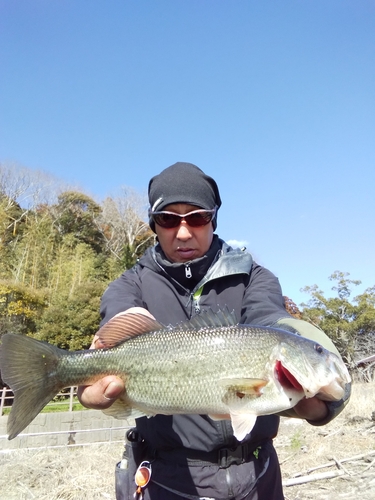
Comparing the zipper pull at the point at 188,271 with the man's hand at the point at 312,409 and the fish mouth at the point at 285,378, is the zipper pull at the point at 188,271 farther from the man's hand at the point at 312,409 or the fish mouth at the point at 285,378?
the man's hand at the point at 312,409

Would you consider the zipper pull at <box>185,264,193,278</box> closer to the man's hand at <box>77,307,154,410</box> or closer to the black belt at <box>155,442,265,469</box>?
the man's hand at <box>77,307,154,410</box>

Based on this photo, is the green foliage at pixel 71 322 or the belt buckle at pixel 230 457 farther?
the green foliage at pixel 71 322

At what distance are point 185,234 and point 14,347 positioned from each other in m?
1.31

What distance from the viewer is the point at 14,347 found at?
7.83ft

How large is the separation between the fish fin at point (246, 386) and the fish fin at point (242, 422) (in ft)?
0.33

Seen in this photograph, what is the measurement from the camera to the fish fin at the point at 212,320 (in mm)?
2453

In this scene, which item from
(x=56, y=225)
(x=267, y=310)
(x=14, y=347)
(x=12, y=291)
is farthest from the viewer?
(x=56, y=225)

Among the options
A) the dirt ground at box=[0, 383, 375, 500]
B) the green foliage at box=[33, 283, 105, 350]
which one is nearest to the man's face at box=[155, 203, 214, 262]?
the dirt ground at box=[0, 383, 375, 500]

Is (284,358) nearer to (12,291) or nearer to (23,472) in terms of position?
(23,472)

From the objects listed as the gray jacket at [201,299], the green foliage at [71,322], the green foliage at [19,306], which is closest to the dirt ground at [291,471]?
the gray jacket at [201,299]

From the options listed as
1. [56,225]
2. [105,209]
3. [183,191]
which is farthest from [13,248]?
[183,191]

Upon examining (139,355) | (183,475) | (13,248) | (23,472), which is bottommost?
(23,472)

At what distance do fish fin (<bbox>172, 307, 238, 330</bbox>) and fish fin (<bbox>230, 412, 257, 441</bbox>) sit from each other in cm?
51

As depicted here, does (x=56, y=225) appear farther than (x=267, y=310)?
Yes
